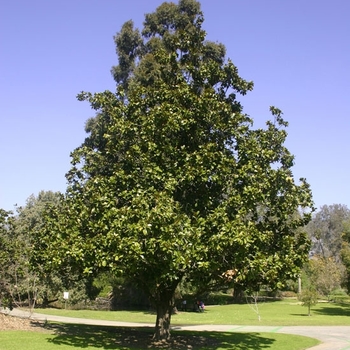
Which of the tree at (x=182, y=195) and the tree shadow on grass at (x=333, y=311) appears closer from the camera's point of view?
the tree at (x=182, y=195)

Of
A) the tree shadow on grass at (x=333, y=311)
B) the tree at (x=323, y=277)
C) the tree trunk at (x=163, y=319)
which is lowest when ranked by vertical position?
the tree shadow on grass at (x=333, y=311)

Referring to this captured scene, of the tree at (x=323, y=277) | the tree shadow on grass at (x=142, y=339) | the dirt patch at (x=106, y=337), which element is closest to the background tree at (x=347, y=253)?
the tree at (x=323, y=277)

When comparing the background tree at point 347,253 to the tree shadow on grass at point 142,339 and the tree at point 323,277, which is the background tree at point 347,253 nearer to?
the tree at point 323,277

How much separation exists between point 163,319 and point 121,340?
244 centimetres

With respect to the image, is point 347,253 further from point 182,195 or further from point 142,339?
point 182,195

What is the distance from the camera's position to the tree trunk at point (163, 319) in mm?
18359

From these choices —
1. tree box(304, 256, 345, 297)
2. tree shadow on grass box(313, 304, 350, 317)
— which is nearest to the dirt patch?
tree shadow on grass box(313, 304, 350, 317)

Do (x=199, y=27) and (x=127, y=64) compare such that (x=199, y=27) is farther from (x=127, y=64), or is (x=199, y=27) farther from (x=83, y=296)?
(x=83, y=296)

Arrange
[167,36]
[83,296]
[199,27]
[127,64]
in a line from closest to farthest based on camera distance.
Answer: [199,27] → [167,36] → [127,64] → [83,296]

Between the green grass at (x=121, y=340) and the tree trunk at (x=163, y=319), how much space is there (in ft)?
2.33

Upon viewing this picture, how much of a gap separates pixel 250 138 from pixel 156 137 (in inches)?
150

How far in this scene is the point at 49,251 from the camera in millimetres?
16031

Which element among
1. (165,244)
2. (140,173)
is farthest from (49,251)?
(165,244)

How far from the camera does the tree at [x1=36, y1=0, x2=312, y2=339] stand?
45.5ft
